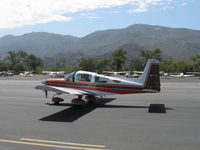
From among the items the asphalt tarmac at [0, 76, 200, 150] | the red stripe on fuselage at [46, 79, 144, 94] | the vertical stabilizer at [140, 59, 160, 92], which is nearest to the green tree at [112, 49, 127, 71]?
the red stripe on fuselage at [46, 79, 144, 94]

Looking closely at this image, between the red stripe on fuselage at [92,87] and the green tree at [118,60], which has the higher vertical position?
the green tree at [118,60]

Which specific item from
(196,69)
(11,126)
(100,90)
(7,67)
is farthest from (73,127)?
(7,67)

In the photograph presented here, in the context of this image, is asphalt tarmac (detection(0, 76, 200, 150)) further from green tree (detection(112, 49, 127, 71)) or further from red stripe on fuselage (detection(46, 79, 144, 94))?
green tree (detection(112, 49, 127, 71))

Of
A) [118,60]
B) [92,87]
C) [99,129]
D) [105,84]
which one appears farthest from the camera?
[118,60]

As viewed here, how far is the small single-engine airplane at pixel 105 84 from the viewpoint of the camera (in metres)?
12.6

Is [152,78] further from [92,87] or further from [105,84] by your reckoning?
[92,87]

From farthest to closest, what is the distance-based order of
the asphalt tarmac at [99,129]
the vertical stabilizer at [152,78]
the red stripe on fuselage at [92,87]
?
the red stripe on fuselage at [92,87]
the vertical stabilizer at [152,78]
the asphalt tarmac at [99,129]

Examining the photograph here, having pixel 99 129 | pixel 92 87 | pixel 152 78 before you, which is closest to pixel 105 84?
pixel 92 87

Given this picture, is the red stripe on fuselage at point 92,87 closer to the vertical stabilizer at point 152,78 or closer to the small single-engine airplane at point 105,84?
the small single-engine airplane at point 105,84

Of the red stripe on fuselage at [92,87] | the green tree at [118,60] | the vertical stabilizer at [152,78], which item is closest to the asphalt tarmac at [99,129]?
the red stripe on fuselage at [92,87]

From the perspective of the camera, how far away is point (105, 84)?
13352mm

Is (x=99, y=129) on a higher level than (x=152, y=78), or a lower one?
lower

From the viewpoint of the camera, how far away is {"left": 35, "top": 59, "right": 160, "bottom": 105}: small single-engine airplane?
1259cm

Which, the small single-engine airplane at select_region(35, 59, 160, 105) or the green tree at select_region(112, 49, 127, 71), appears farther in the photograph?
the green tree at select_region(112, 49, 127, 71)
